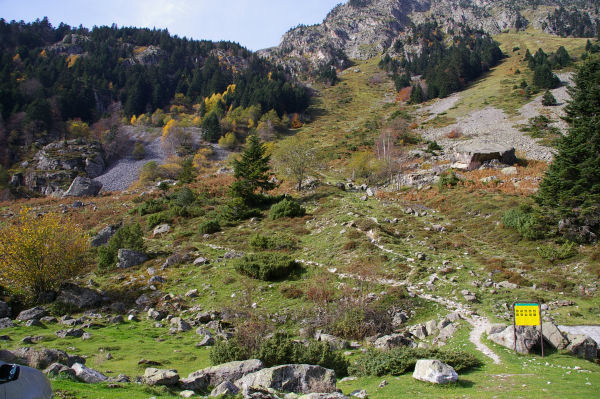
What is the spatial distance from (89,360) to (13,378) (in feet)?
20.9

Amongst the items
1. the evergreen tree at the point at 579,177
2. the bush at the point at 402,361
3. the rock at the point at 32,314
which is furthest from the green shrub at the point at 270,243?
the evergreen tree at the point at 579,177

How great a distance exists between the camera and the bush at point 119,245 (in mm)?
22844

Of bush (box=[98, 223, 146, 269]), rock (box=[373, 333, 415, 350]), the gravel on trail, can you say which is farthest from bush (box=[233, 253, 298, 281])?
the gravel on trail

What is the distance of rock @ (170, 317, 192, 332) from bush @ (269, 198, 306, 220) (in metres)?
15.9

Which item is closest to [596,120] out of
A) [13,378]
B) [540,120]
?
[13,378]

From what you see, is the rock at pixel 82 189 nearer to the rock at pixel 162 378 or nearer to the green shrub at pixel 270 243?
the green shrub at pixel 270 243

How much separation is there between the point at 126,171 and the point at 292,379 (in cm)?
6898

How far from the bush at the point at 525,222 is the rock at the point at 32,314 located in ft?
88.1

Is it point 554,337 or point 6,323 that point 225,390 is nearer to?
point 554,337

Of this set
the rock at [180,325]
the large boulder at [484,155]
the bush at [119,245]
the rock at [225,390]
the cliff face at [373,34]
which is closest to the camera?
the rock at [225,390]

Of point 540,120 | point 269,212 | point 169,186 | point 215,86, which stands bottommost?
point 269,212

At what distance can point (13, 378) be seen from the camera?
5.05 m

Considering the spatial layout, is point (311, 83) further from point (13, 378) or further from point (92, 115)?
point (13, 378)

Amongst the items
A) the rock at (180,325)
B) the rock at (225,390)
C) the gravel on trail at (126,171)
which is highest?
the gravel on trail at (126,171)
